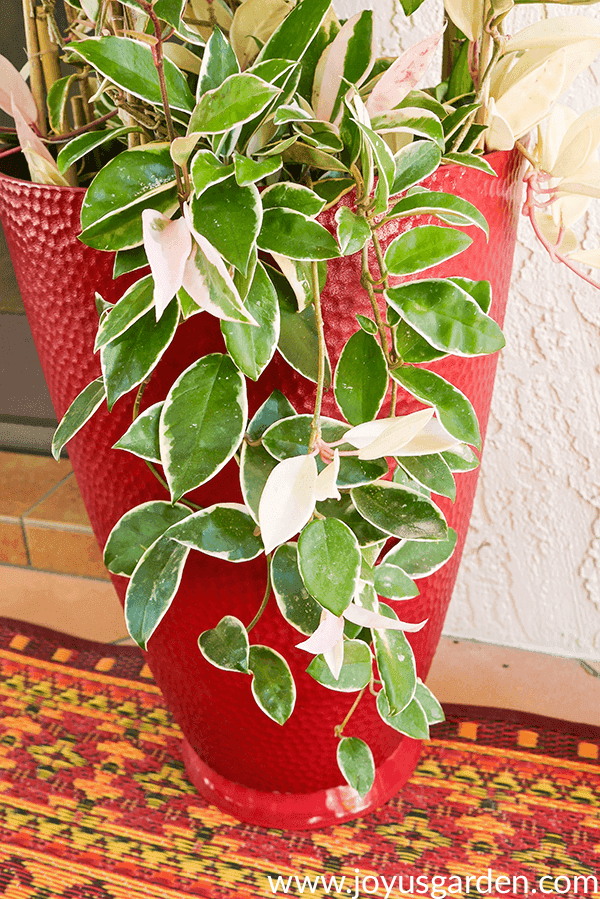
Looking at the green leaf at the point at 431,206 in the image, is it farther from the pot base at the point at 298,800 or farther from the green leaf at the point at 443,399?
the pot base at the point at 298,800

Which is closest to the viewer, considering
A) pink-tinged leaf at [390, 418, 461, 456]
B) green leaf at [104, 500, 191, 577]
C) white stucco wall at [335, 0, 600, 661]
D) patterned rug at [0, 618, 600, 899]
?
pink-tinged leaf at [390, 418, 461, 456]

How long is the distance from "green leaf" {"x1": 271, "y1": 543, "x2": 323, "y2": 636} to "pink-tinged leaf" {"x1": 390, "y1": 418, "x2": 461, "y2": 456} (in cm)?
12

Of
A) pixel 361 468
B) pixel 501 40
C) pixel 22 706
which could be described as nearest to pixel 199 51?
pixel 501 40

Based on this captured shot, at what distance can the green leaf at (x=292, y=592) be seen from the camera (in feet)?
1.83

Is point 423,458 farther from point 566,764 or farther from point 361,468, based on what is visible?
→ point 566,764

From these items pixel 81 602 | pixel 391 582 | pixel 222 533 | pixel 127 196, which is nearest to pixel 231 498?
pixel 222 533

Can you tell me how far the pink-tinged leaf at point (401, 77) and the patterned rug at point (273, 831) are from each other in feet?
2.21

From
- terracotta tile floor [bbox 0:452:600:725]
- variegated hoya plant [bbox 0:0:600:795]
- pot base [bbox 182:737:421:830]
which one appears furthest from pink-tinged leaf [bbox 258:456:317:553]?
terracotta tile floor [bbox 0:452:600:725]

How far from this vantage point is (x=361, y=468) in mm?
516

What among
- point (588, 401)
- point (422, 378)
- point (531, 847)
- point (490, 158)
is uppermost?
point (490, 158)

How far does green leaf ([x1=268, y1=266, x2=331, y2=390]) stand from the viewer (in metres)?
0.49

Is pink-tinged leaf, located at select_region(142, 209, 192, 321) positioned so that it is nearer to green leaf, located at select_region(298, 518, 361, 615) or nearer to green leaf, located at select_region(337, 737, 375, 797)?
green leaf, located at select_region(298, 518, 361, 615)

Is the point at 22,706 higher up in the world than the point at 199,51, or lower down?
lower down

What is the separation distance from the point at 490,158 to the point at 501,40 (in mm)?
73
